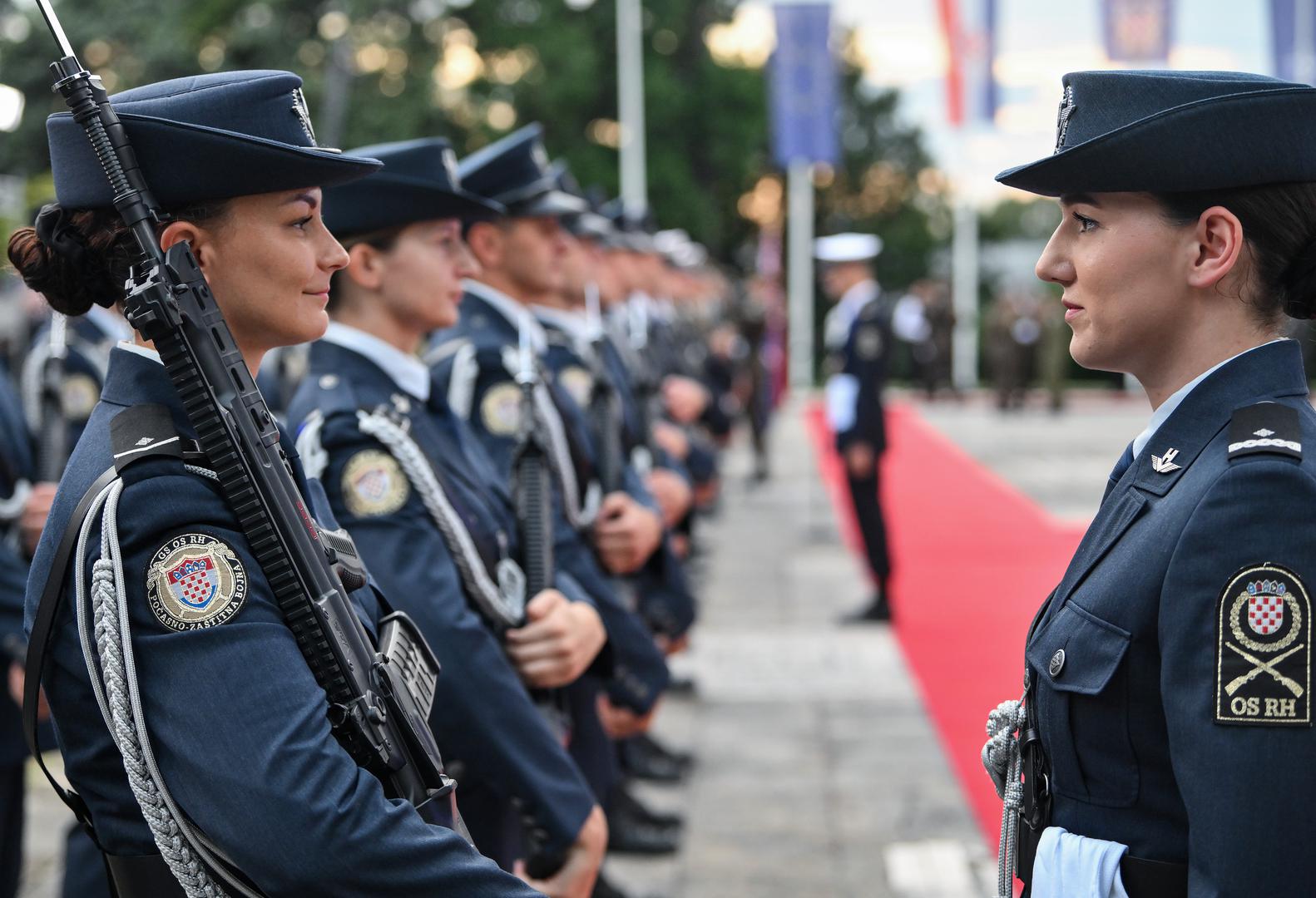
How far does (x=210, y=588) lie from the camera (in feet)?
5.50

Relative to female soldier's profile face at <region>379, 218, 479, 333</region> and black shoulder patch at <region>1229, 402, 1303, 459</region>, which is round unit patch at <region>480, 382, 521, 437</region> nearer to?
female soldier's profile face at <region>379, 218, 479, 333</region>

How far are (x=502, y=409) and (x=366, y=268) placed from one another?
→ 0.78 m

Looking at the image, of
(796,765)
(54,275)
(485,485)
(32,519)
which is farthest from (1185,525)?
(796,765)

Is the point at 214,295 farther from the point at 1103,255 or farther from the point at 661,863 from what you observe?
the point at 661,863

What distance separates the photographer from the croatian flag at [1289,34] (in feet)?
55.4

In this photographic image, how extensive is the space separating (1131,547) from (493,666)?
4.42 ft

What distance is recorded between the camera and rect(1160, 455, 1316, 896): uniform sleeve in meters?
1.59

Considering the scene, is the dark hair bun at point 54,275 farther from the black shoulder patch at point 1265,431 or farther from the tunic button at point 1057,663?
the black shoulder patch at point 1265,431

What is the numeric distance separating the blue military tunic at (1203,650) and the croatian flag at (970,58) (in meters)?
21.2

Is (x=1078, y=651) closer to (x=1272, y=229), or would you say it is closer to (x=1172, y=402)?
(x=1172, y=402)

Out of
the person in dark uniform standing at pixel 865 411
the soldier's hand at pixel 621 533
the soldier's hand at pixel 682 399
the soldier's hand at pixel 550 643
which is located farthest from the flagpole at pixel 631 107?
the soldier's hand at pixel 550 643

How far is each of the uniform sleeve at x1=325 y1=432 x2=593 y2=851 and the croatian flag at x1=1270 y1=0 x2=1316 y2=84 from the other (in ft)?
53.5

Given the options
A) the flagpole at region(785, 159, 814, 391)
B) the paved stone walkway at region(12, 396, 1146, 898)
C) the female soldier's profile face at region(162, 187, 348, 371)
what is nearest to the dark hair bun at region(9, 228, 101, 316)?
the female soldier's profile face at region(162, 187, 348, 371)

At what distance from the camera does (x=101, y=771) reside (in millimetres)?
1804
